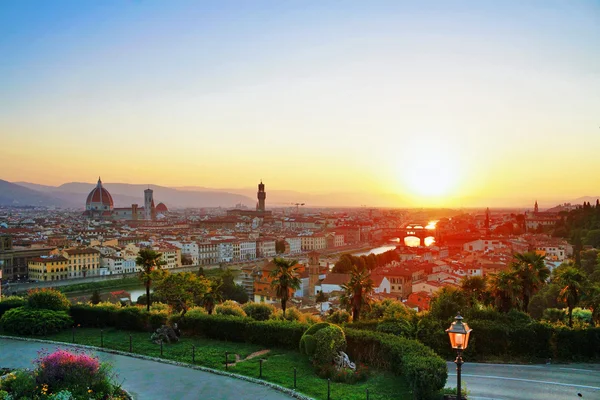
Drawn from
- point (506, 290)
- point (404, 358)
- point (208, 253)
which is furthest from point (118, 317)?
point (208, 253)

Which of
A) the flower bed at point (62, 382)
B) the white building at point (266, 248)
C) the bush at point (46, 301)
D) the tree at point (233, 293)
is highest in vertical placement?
the flower bed at point (62, 382)

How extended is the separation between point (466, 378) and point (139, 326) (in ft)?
26.0

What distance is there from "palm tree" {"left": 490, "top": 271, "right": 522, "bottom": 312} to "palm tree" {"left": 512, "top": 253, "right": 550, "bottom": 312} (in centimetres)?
18

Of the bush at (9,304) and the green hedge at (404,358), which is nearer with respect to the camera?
the green hedge at (404,358)

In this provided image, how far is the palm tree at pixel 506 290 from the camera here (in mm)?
15242

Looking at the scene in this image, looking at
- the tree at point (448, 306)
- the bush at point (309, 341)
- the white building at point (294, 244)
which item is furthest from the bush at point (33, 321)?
the white building at point (294, 244)

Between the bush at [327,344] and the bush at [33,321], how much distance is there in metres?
7.13

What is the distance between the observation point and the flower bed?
6734 millimetres

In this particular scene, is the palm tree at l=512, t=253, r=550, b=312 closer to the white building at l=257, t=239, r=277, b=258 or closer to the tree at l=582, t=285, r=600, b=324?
the tree at l=582, t=285, r=600, b=324

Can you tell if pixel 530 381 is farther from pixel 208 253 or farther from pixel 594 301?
pixel 208 253

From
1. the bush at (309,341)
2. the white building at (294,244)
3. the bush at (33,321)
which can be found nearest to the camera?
the bush at (309,341)

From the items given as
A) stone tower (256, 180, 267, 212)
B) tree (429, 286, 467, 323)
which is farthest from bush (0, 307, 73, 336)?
stone tower (256, 180, 267, 212)

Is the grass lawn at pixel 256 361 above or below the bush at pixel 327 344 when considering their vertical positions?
below

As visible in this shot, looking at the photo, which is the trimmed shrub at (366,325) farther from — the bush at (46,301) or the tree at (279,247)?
the tree at (279,247)
